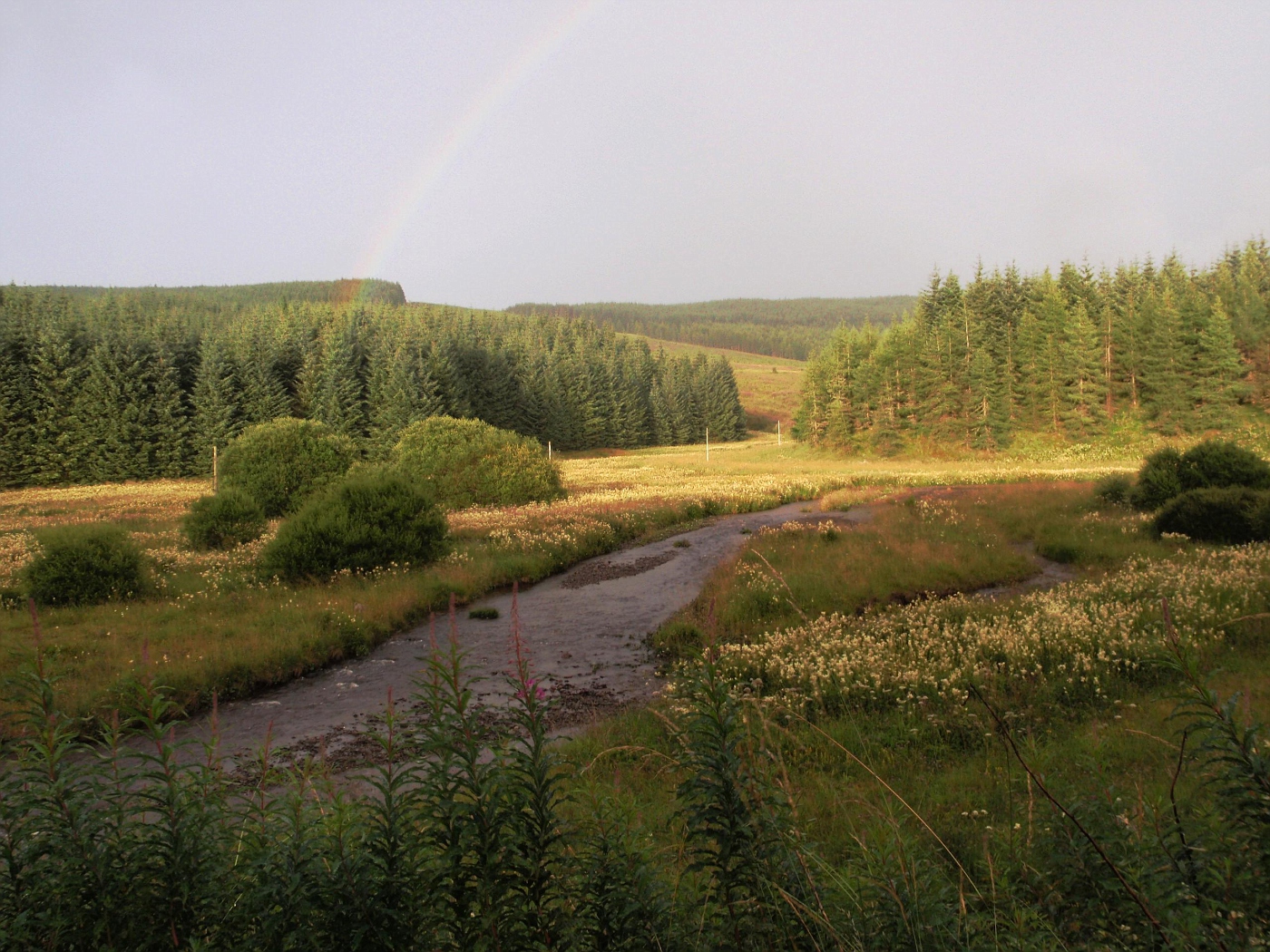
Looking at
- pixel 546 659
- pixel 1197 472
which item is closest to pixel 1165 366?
pixel 1197 472

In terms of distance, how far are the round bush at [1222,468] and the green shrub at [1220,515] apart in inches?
77.4

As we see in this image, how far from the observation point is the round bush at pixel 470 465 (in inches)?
1358

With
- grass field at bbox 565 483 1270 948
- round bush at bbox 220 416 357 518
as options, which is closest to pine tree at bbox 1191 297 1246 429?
grass field at bbox 565 483 1270 948

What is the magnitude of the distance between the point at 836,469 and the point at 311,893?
55.9 m

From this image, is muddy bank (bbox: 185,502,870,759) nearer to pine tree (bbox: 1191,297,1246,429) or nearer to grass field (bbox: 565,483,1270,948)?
grass field (bbox: 565,483,1270,948)

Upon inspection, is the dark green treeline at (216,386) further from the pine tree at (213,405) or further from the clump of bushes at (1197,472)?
the clump of bushes at (1197,472)

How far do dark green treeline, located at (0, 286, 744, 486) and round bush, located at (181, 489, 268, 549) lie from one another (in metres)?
41.5

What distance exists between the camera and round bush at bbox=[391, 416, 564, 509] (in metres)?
34.5

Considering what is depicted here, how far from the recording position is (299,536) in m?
19.5

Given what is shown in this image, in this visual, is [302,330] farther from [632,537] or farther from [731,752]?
[731,752]

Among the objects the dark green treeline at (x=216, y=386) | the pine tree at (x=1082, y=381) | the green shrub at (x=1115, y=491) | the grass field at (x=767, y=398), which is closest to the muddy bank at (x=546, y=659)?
the green shrub at (x=1115, y=491)

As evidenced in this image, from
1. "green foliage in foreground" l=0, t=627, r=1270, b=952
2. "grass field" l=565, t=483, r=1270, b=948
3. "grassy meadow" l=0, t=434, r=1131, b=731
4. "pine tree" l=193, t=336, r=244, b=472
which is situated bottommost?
"grassy meadow" l=0, t=434, r=1131, b=731

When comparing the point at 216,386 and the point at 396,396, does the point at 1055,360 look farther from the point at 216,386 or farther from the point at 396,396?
the point at 216,386

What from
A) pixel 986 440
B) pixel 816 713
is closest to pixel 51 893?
pixel 816 713
